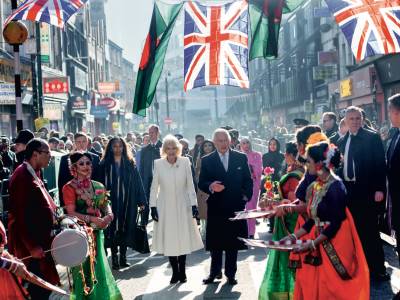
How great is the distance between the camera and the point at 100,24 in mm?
66125

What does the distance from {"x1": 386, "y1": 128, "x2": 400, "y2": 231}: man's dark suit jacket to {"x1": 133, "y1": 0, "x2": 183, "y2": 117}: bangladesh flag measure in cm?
371

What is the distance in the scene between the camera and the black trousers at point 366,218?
350 inches

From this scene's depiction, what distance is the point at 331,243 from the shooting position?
5.85 m

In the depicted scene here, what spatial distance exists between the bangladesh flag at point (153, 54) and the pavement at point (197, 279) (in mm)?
2180

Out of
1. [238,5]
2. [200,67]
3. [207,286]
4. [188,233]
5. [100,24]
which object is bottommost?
[207,286]

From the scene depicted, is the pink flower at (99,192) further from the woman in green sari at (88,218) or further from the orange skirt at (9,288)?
the orange skirt at (9,288)

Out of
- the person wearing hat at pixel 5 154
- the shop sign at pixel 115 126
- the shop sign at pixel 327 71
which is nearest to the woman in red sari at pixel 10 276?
the person wearing hat at pixel 5 154

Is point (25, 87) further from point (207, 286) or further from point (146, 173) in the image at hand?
point (207, 286)

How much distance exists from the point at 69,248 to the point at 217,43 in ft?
17.0

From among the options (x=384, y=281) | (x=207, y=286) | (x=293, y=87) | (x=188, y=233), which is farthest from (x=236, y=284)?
(x=293, y=87)

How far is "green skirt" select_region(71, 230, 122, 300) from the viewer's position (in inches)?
284

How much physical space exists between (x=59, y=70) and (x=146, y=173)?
2903 cm

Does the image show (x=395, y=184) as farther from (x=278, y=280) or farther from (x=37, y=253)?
(x=37, y=253)

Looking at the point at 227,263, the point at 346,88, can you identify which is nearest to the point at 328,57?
the point at 346,88
